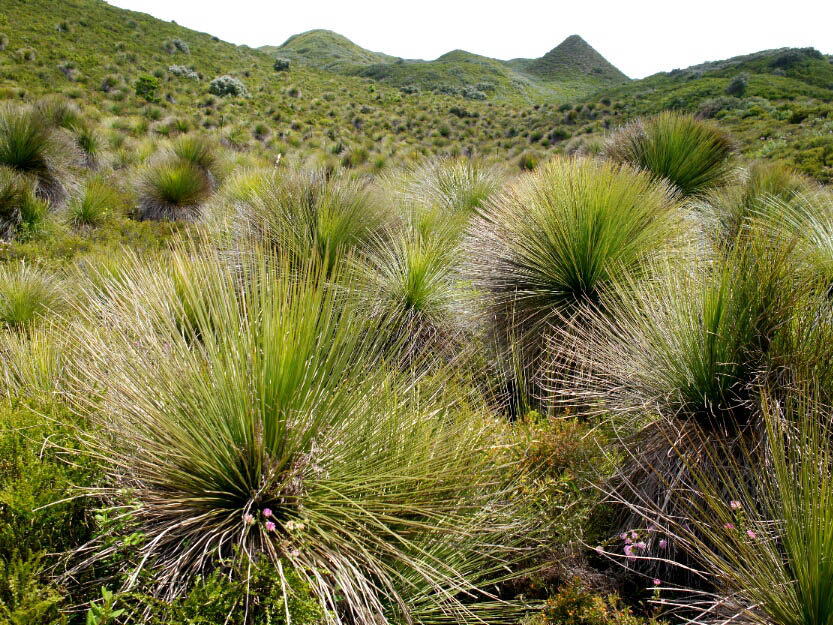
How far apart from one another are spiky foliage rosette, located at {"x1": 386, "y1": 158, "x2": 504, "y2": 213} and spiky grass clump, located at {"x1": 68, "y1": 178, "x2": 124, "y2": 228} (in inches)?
177

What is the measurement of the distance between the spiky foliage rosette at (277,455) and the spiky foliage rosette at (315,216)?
2.44 metres

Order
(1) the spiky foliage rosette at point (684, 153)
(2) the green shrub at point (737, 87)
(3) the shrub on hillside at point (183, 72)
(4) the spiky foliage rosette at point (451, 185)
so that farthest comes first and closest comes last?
(3) the shrub on hillside at point (183, 72), (2) the green shrub at point (737, 87), (4) the spiky foliage rosette at point (451, 185), (1) the spiky foliage rosette at point (684, 153)

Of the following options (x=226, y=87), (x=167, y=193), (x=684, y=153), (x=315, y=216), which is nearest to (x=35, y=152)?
(x=167, y=193)

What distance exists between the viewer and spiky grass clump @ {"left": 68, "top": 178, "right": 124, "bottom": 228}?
7.27m

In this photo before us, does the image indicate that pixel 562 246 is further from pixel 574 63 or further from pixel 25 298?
pixel 574 63

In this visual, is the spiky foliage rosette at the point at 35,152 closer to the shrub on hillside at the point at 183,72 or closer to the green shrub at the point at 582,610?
the green shrub at the point at 582,610

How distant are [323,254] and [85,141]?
9039 millimetres

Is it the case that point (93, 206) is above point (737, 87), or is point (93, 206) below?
below

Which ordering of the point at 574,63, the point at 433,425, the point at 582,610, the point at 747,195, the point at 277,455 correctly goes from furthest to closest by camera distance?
1. the point at 574,63
2. the point at 747,195
3. the point at 433,425
4. the point at 582,610
5. the point at 277,455

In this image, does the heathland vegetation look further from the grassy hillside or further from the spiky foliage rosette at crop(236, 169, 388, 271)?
Answer: the grassy hillside

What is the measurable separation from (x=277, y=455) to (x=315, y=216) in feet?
10.8

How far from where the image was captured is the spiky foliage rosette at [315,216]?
173 inches

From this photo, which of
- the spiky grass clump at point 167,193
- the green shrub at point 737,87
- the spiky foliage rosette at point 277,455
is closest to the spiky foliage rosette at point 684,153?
the spiky foliage rosette at point 277,455

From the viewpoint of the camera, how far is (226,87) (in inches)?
860
